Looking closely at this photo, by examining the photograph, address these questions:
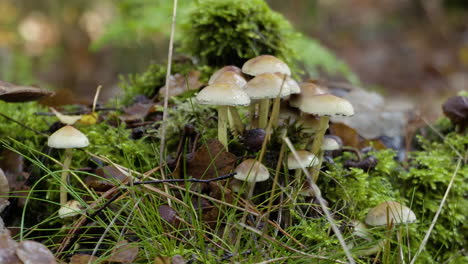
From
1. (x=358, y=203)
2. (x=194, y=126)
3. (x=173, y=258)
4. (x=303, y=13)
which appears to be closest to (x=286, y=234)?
(x=173, y=258)

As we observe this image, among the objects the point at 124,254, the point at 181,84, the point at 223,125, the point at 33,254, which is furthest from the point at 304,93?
the point at 33,254

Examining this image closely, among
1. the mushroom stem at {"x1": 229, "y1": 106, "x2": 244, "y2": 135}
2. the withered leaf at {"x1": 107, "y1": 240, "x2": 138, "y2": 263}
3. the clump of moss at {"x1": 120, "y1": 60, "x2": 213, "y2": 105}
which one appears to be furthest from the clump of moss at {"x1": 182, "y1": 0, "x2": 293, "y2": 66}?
the withered leaf at {"x1": 107, "y1": 240, "x2": 138, "y2": 263}

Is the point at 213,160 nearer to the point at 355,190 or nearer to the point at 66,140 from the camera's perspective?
the point at 66,140

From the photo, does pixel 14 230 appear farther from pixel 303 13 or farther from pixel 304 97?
pixel 303 13

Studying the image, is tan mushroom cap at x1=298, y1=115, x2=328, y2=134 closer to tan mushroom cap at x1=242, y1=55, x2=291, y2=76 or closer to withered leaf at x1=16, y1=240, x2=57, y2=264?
tan mushroom cap at x1=242, y1=55, x2=291, y2=76

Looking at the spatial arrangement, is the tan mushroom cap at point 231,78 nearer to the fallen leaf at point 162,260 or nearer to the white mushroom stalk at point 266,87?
the white mushroom stalk at point 266,87

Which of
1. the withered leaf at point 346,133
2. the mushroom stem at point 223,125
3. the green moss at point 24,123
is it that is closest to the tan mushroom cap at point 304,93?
the mushroom stem at point 223,125
